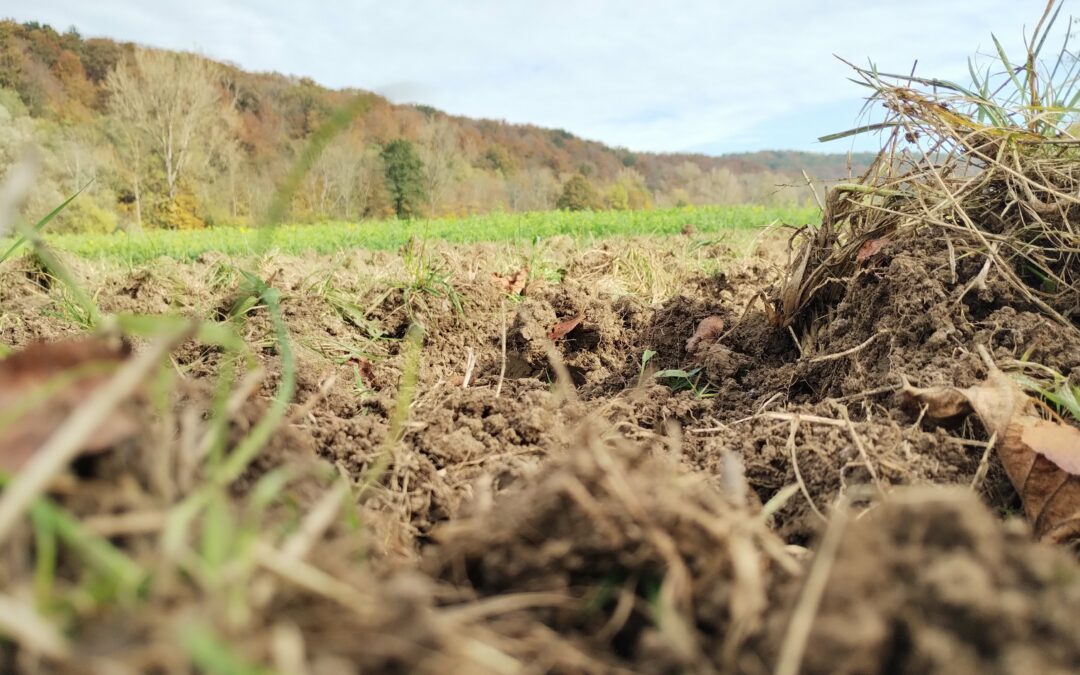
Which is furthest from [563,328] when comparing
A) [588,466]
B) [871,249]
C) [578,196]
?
[578,196]

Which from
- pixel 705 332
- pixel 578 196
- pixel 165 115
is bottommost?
pixel 705 332

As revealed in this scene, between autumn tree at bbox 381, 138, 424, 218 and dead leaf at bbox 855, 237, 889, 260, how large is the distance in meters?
34.9

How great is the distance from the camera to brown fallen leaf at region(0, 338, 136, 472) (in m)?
0.61

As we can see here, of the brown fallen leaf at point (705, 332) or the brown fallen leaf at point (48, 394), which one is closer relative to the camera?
the brown fallen leaf at point (48, 394)

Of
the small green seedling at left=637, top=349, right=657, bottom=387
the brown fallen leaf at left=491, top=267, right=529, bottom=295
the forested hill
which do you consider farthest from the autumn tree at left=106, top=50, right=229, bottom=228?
the small green seedling at left=637, top=349, right=657, bottom=387

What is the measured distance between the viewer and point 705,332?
313cm

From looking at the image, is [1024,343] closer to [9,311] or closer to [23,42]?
[9,311]

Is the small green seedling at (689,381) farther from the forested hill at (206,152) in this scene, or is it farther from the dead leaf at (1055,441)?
the forested hill at (206,152)

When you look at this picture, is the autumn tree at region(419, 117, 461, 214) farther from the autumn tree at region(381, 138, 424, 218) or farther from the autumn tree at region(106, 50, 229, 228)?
the autumn tree at region(106, 50, 229, 228)

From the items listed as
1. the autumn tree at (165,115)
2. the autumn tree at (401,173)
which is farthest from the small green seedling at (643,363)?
the autumn tree at (165,115)

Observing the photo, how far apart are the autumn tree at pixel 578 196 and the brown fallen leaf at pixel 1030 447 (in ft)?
150

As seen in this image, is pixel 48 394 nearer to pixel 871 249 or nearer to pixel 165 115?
pixel 871 249

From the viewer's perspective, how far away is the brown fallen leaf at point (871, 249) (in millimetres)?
2570

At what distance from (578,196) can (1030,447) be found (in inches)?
1872
